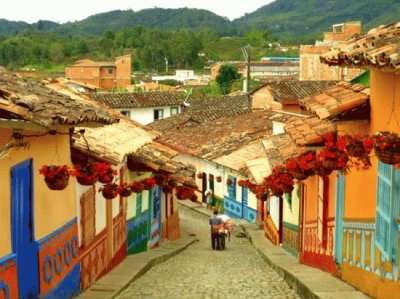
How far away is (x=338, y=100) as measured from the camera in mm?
10812

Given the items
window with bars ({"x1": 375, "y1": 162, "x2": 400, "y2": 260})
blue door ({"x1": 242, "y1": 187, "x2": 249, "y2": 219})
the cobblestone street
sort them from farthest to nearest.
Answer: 1. blue door ({"x1": 242, "y1": 187, "x2": 249, "y2": 219})
2. the cobblestone street
3. window with bars ({"x1": 375, "y1": 162, "x2": 400, "y2": 260})

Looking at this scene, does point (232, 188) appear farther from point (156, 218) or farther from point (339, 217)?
point (339, 217)

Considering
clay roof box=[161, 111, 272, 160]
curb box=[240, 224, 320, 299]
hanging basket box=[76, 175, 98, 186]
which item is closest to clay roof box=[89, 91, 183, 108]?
clay roof box=[161, 111, 272, 160]

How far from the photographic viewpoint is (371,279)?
10617 mm

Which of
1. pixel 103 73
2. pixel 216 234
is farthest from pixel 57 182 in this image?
pixel 103 73

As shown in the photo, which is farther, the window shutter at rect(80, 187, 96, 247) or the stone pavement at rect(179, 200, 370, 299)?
the window shutter at rect(80, 187, 96, 247)

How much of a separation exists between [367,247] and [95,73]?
277 feet

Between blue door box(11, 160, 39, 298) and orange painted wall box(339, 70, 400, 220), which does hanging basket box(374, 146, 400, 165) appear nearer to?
orange painted wall box(339, 70, 400, 220)

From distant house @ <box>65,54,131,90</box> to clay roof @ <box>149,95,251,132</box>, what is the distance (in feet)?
104

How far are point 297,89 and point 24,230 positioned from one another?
27.6 m

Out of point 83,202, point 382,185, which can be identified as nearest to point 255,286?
point 83,202

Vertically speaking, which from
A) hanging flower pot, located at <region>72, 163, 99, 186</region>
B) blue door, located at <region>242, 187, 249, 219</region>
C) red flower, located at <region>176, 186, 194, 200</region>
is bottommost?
blue door, located at <region>242, 187, 249, 219</region>

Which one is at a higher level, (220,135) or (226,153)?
(220,135)

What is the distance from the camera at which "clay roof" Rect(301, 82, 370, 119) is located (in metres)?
10.5
